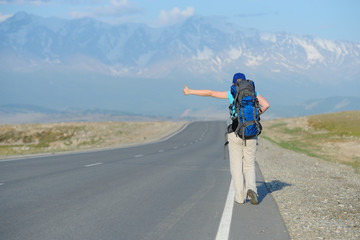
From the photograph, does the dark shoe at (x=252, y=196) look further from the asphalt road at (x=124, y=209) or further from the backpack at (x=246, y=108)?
the backpack at (x=246, y=108)

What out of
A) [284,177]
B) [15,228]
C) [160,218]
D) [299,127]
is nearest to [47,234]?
[15,228]

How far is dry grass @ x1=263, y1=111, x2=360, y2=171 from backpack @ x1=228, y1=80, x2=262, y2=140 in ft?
87.3

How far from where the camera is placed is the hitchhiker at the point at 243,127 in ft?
28.2

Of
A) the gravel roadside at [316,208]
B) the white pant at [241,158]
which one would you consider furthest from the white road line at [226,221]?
the gravel roadside at [316,208]

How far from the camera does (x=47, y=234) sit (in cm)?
646

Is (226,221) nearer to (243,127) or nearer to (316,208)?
(243,127)

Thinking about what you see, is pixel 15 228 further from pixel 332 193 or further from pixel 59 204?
pixel 332 193

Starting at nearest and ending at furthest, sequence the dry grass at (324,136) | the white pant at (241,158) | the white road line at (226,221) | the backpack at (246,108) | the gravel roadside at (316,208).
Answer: the white road line at (226,221), the gravel roadside at (316,208), the backpack at (246,108), the white pant at (241,158), the dry grass at (324,136)

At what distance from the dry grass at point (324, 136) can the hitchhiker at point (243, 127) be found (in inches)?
1029

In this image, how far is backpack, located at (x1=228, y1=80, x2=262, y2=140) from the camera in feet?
28.1

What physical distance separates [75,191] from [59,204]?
1.62 meters

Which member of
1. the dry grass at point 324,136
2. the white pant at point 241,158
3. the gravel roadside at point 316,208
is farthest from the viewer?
the dry grass at point 324,136

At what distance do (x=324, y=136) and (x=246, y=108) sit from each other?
5001 centimetres

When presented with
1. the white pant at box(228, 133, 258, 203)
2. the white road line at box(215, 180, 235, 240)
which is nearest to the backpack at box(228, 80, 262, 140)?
the white pant at box(228, 133, 258, 203)
